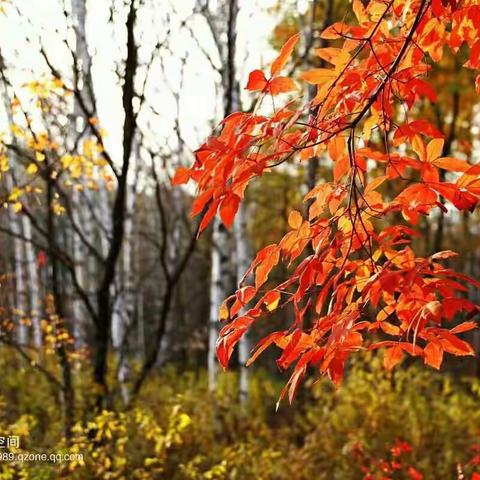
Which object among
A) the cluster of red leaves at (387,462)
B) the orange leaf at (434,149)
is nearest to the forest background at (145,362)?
the cluster of red leaves at (387,462)

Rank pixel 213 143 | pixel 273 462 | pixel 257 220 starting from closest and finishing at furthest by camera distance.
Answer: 1. pixel 213 143
2. pixel 273 462
3. pixel 257 220

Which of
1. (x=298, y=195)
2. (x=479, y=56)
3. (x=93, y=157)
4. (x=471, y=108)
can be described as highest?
(x=471, y=108)

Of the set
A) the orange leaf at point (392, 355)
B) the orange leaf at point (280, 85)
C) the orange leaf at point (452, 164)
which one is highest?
the orange leaf at point (280, 85)

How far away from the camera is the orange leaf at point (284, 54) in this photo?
1.42 metres

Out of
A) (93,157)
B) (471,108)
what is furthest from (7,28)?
(471,108)

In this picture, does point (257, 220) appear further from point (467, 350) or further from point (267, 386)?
point (467, 350)

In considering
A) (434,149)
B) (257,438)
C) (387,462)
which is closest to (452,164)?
(434,149)

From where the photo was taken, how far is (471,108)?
35.9 ft

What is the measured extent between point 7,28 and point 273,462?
4139 millimetres

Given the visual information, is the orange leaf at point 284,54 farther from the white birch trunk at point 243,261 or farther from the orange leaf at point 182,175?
the white birch trunk at point 243,261

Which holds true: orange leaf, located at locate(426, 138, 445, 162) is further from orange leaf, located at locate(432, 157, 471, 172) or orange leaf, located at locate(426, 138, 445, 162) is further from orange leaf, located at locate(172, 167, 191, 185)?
orange leaf, located at locate(172, 167, 191, 185)

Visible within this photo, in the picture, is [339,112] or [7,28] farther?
[7,28]

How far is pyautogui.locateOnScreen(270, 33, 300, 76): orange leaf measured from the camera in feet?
4.67

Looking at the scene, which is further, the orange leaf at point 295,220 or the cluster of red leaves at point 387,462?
the cluster of red leaves at point 387,462
